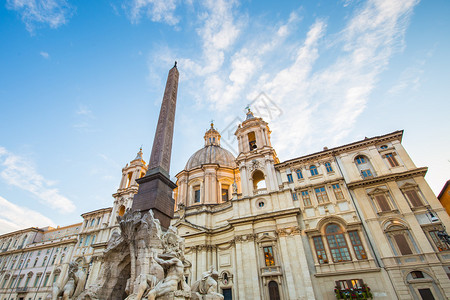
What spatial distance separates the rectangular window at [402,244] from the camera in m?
16.7

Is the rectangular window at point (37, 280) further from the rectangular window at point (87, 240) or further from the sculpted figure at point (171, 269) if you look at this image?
the sculpted figure at point (171, 269)

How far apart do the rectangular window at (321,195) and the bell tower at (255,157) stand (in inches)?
162

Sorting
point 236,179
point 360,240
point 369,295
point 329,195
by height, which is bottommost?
point 369,295

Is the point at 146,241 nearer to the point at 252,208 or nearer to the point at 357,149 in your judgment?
the point at 252,208

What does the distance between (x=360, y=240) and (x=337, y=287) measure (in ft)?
13.5

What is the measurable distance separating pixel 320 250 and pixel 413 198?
8.47 metres

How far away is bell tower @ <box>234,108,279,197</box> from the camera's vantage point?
25078 millimetres

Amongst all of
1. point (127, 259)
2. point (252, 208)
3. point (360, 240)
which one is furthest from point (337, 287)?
point (127, 259)

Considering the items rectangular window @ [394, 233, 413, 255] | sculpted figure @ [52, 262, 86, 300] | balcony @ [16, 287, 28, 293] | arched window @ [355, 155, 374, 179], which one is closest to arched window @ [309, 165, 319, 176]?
arched window @ [355, 155, 374, 179]

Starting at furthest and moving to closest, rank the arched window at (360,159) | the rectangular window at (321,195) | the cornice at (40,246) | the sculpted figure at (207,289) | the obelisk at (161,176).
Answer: the cornice at (40,246)
the arched window at (360,159)
the rectangular window at (321,195)
the obelisk at (161,176)
the sculpted figure at (207,289)

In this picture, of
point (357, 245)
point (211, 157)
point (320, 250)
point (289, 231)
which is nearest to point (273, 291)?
point (289, 231)

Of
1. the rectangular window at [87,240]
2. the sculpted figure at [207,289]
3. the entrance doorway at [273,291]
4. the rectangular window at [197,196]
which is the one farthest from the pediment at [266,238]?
the rectangular window at [87,240]

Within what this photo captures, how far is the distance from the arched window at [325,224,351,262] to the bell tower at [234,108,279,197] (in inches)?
252

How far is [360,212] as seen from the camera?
19.3 metres
